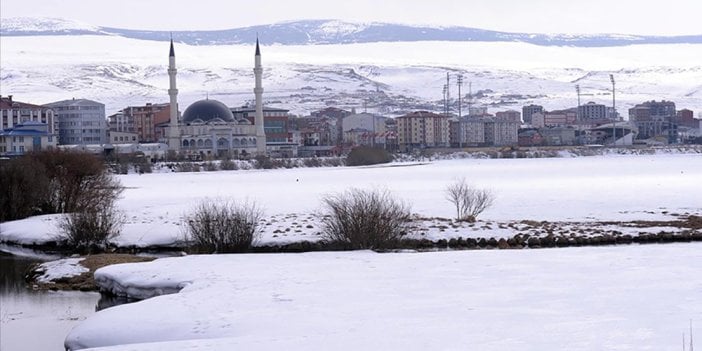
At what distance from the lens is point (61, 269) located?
2527 cm

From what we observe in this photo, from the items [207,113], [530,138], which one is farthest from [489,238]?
[530,138]

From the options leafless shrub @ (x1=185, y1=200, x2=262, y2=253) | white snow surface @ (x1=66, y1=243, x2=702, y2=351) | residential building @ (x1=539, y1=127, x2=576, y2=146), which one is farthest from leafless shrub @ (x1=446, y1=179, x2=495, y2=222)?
residential building @ (x1=539, y1=127, x2=576, y2=146)

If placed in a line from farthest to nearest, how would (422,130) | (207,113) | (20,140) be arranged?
1. (422,130)
2. (207,113)
3. (20,140)

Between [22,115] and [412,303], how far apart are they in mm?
110895

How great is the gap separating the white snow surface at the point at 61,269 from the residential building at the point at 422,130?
13251cm

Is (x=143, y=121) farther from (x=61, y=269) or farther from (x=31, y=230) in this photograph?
(x=61, y=269)

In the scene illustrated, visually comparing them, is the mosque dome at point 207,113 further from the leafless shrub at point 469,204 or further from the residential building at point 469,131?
the leafless shrub at point 469,204

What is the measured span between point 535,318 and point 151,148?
94.5m

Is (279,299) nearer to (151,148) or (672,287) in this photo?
(672,287)

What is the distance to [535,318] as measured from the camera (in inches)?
614

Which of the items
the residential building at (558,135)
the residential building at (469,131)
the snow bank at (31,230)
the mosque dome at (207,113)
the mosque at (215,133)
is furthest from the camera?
the residential building at (469,131)

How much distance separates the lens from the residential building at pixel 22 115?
392ft

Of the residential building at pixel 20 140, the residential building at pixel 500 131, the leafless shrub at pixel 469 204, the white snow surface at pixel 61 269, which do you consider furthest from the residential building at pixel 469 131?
the white snow surface at pixel 61 269

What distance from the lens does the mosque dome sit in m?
117
